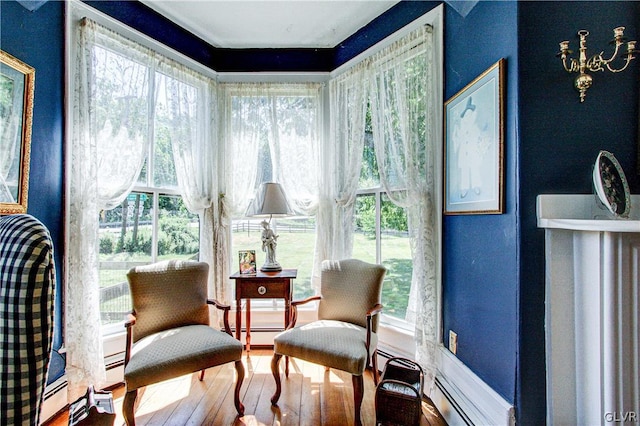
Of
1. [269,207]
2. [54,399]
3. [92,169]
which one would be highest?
[92,169]

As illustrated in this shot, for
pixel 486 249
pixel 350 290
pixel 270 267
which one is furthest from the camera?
pixel 270 267

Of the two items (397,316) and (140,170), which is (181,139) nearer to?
A: (140,170)

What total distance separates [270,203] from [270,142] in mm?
744

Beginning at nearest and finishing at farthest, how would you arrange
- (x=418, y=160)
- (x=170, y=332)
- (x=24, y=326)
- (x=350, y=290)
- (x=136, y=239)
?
(x=24, y=326) < (x=170, y=332) < (x=418, y=160) < (x=350, y=290) < (x=136, y=239)

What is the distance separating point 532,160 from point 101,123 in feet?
8.72

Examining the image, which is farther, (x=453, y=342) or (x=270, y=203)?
(x=270, y=203)

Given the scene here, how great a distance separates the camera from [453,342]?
1.92 m

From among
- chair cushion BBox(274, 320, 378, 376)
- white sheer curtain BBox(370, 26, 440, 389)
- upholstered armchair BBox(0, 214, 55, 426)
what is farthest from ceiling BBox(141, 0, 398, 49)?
chair cushion BBox(274, 320, 378, 376)

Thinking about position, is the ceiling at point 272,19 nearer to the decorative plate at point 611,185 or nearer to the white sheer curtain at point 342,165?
the white sheer curtain at point 342,165

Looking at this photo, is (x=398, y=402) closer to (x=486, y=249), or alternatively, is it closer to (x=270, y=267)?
(x=486, y=249)

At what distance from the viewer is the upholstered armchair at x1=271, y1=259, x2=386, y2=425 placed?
183 cm

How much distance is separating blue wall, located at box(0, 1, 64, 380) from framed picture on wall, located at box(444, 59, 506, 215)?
252 centimetres

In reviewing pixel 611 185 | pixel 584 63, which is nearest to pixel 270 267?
pixel 611 185

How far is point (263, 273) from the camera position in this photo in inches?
105
